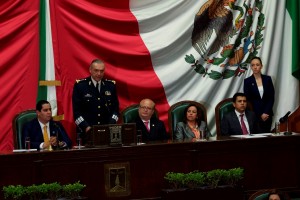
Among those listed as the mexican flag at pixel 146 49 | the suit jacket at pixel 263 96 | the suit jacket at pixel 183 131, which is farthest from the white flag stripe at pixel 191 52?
the suit jacket at pixel 183 131

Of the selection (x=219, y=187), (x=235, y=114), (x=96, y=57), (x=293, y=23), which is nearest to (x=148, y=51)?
(x=96, y=57)

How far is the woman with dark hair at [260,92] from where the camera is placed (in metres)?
8.77

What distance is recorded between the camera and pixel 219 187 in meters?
6.56

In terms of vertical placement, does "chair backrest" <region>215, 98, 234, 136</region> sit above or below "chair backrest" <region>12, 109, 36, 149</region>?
above

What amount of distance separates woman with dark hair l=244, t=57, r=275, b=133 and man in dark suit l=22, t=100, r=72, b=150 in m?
2.46

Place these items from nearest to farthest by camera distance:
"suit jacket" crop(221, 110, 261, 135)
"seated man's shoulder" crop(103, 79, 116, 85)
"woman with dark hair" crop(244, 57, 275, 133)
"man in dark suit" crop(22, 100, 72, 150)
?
"man in dark suit" crop(22, 100, 72, 150) → "seated man's shoulder" crop(103, 79, 116, 85) → "suit jacket" crop(221, 110, 261, 135) → "woman with dark hair" crop(244, 57, 275, 133)

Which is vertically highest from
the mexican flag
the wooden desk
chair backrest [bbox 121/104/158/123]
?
the mexican flag

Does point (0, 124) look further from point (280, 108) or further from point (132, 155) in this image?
point (280, 108)

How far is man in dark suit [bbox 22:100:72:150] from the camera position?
24.0ft

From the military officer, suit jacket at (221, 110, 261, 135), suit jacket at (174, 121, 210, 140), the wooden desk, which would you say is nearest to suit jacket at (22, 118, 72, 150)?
the military officer

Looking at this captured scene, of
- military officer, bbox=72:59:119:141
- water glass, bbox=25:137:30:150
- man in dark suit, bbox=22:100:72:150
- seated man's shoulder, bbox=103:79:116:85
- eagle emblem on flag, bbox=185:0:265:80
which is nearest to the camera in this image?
water glass, bbox=25:137:30:150

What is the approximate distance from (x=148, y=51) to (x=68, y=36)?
3.28 ft

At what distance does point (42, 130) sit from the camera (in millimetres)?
7426

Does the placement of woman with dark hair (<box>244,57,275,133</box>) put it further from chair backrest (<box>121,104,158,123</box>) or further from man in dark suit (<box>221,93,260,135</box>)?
chair backrest (<box>121,104,158,123</box>)
